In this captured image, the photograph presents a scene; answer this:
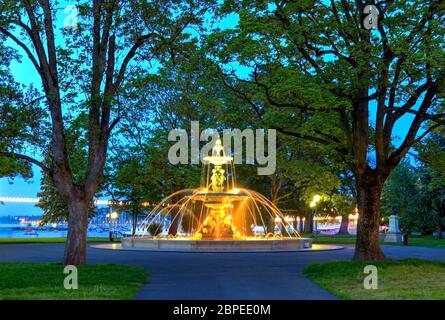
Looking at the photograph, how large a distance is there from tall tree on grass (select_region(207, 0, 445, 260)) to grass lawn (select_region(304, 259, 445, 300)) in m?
2.57

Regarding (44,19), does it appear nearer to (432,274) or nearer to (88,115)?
(88,115)

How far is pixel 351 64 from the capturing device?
20844 mm

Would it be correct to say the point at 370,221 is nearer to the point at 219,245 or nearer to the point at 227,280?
the point at 227,280

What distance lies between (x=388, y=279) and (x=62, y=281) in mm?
9010

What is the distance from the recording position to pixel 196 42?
23.5 meters

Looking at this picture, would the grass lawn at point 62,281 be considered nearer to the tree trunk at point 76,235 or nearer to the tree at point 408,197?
the tree trunk at point 76,235

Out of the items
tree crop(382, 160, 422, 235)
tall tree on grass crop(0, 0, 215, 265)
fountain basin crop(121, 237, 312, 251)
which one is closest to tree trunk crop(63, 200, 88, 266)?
tall tree on grass crop(0, 0, 215, 265)

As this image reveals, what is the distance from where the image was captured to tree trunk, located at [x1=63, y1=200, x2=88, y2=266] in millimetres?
21422

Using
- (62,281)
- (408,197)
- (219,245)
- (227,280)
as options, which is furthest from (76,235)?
(408,197)

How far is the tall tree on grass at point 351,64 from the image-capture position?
64.2 feet

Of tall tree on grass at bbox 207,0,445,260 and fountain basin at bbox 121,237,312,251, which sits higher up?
tall tree on grass at bbox 207,0,445,260

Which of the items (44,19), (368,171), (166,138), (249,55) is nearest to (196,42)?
(249,55)

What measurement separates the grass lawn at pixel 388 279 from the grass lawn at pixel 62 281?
16.8ft

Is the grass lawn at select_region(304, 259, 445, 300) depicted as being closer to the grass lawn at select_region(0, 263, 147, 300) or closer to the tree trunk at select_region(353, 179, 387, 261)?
the tree trunk at select_region(353, 179, 387, 261)
